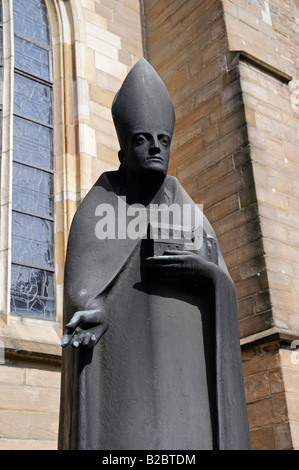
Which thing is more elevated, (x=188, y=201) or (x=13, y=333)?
(x=13, y=333)

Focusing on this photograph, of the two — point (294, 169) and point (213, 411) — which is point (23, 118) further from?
point (213, 411)

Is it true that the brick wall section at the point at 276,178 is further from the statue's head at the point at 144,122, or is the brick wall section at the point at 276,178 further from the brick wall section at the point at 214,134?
the statue's head at the point at 144,122

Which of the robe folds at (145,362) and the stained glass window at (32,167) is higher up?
the stained glass window at (32,167)

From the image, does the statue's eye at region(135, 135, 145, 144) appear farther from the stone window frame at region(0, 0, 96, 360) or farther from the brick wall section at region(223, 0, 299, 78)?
the brick wall section at region(223, 0, 299, 78)

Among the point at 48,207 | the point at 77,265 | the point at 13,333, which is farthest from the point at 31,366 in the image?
the point at 77,265

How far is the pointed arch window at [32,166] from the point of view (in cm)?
545

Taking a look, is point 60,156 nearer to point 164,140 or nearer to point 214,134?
point 214,134

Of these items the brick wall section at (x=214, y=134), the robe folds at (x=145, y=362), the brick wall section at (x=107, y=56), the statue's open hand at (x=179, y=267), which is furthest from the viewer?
the brick wall section at (x=107, y=56)

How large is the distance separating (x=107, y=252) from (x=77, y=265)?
0.10m

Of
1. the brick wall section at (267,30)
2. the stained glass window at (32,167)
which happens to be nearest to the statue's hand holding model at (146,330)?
the stained glass window at (32,167)

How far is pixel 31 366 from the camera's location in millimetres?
4680

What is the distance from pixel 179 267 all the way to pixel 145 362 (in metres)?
0.28

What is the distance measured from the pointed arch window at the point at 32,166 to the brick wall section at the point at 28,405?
2.35 ft

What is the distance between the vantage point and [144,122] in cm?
178
